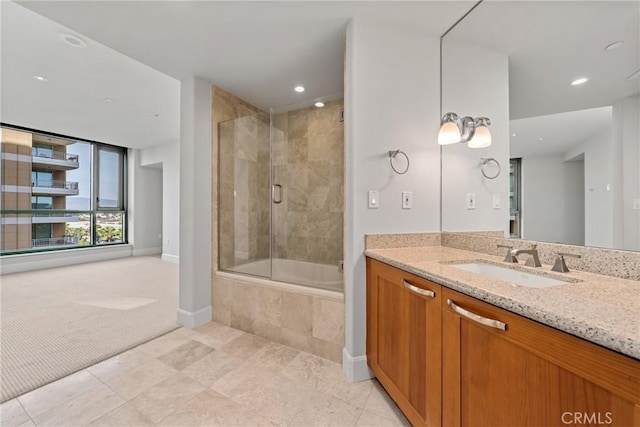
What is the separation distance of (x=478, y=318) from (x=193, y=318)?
7.87 feet

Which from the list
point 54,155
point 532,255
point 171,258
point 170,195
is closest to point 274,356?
point 532,255

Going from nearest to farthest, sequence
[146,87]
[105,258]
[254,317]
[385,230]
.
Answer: [385,230]
[254,317]
[146,87]
[105,258]

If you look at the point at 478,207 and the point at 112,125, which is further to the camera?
the point at 112,125


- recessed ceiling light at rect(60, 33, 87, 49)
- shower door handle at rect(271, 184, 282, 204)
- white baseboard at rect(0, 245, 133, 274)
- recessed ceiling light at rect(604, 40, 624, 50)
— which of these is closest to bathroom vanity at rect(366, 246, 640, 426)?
recessed ceiling light at rect(604, 40, 624, 50)

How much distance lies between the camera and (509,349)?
751mm

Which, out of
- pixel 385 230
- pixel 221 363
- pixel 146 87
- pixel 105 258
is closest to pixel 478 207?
pixel 385 230

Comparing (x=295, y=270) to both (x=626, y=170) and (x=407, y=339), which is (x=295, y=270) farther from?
(x=626, y=170)

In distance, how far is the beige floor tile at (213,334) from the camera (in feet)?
7.01

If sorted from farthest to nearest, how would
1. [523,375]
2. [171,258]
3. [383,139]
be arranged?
[171,258] < [383,139] < [523,375]

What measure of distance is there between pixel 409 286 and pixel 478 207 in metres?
0.95

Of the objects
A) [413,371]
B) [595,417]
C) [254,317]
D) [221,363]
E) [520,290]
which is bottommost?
[221,363]

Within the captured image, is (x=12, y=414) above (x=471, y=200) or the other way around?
the other way around

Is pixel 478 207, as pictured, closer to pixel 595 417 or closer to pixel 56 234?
pixel 595 417

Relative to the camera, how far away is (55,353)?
1941mm
